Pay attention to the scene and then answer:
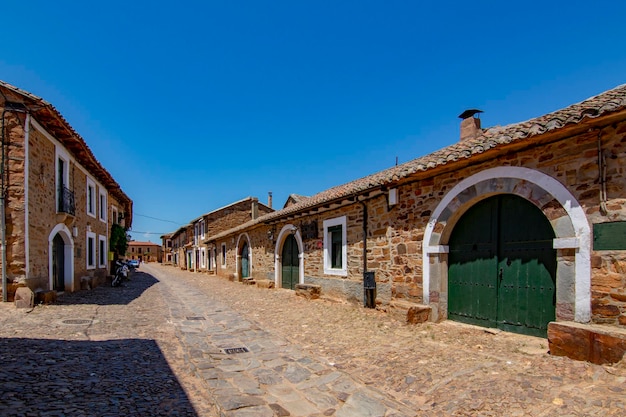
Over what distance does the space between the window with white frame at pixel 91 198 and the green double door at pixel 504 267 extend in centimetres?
1444

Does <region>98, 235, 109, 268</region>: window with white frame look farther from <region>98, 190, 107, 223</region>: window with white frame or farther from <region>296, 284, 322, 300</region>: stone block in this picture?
<region>296, 284, 322, 300</region>: stone block

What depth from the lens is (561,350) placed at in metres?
4.52

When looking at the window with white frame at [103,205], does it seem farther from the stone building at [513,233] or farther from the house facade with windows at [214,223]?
the stone building at [513,233]

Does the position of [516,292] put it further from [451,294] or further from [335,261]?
[335,261]

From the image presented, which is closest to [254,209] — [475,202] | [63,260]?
[63,260]

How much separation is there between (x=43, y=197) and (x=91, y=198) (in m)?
5.57

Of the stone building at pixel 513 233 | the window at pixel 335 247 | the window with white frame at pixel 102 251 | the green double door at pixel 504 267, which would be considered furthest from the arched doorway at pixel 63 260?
the green double door at pixel 504 267

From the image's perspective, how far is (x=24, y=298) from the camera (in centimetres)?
860

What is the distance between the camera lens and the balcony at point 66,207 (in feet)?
37.9

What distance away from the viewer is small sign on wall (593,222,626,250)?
4496 mm

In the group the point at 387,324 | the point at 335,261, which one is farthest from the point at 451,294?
the point at 335,261

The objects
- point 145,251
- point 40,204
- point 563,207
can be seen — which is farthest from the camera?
point 145,251

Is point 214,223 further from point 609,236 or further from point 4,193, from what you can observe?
point 609,236

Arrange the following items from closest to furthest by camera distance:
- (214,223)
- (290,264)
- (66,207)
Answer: (66,207) → (290,264) → (214,223)
